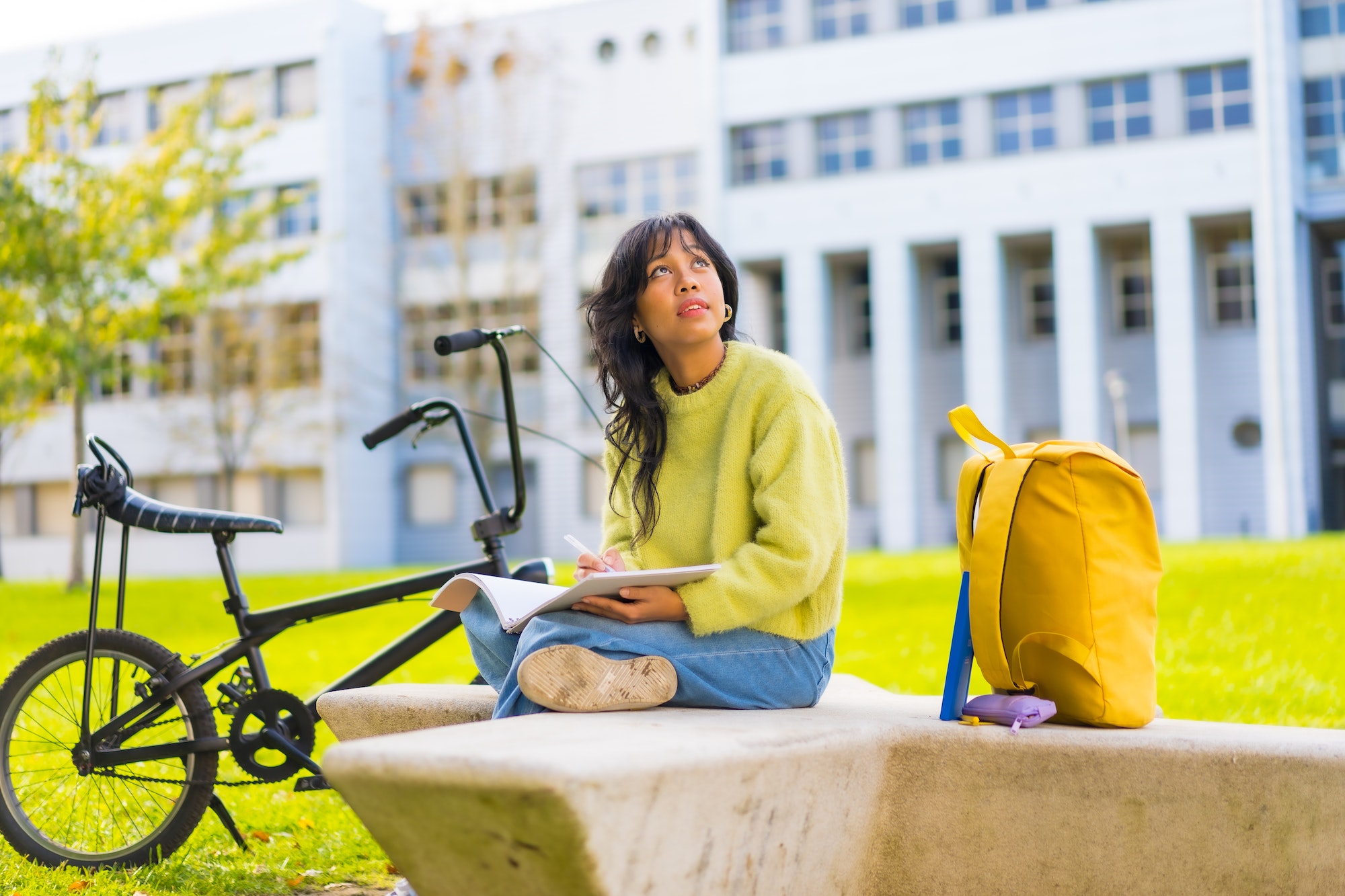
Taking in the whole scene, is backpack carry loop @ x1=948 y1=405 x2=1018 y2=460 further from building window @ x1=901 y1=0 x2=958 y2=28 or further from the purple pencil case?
building window @ x1=901 y1=0 x2=958 y2=28

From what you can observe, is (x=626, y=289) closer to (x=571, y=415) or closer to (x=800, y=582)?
(x=800, y=582)

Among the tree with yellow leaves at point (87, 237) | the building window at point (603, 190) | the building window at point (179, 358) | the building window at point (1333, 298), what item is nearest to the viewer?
the tree with yellow leaves at point (87, 237)

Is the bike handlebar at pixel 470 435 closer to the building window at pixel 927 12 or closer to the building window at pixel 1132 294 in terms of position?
the building window at pixel 927 12

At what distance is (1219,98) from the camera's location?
28.3 metres

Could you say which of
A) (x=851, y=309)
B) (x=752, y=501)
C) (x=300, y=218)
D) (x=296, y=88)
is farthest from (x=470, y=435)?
(x=296, y=88)

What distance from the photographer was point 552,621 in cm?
309

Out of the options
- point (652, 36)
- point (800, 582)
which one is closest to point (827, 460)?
point (800, 582)

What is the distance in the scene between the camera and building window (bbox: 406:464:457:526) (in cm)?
3716

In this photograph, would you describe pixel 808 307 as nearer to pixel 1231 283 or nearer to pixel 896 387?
pixel 896 387

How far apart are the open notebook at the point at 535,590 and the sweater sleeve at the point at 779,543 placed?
6 cm

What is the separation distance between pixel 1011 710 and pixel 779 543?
598mm

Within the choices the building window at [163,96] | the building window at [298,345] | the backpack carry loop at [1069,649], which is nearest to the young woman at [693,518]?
the backpack carry loop at [1069,649]

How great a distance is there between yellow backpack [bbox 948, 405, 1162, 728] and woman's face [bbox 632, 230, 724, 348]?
0.75m

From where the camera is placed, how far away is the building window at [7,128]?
39.7 metres
